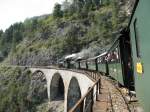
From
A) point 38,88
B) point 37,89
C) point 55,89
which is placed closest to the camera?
point 55,89

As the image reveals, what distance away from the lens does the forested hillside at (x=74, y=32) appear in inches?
4205

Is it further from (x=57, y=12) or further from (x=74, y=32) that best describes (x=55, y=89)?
(x=57, y=12)

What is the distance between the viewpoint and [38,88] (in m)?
84.5

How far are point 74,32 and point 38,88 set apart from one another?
40.2 m

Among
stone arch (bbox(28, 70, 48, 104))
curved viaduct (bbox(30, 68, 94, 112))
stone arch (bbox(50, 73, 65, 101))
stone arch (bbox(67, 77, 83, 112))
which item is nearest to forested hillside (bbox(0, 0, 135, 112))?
stone arch (bbox(28, 70, 48, 104))

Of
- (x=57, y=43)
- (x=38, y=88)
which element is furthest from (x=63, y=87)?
(x=57, y=43)

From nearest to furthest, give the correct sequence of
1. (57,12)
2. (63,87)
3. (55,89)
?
(55,89) → (63,87) → (57,12)

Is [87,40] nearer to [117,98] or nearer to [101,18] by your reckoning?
[101,18]

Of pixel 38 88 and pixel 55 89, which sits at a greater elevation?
pixel 38 88

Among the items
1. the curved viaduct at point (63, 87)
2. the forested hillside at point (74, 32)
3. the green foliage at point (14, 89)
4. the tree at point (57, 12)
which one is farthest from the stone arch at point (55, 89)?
the tree at point (57, 12)

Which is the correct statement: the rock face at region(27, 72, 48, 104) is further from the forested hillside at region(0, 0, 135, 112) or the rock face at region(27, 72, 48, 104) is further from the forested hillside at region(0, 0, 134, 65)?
the forested hillside at region(0, 0, 134, 65)

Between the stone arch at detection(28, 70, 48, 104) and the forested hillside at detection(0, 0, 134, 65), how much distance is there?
1583cm

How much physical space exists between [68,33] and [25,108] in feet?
155

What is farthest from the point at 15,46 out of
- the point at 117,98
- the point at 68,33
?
the point at 117,98
